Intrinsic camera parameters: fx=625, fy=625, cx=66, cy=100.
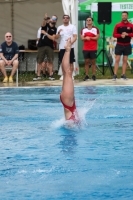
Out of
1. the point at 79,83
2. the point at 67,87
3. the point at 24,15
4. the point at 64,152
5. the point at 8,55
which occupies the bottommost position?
the point at 64,152

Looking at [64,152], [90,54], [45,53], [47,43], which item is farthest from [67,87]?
[45,53]

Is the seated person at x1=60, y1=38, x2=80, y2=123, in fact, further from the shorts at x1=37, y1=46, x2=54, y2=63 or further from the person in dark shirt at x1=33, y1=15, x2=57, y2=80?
the shorts at x1=37, y1=46, x2=54, y2=63

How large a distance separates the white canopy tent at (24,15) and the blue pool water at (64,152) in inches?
354

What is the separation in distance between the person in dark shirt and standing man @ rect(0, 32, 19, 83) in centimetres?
107

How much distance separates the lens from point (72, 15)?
18.2 m

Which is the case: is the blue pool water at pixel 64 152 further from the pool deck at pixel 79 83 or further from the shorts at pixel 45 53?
the shorts at pixel 45 53

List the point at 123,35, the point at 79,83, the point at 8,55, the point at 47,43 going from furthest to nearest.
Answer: the point at 47,43, the point at 8,55, the point at 123,35, the point at 79,83

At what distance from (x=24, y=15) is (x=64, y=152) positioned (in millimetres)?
14560

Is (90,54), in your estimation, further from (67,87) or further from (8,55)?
(67,87)

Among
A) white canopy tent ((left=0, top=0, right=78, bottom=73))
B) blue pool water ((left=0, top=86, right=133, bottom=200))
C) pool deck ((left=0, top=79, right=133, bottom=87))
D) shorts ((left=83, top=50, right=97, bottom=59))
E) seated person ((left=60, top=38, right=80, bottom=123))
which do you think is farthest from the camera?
white canopy tent ((left=0, top=0, right=78, bottom=73))

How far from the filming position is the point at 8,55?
17453mm

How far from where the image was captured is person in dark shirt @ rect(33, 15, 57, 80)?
1803 centimetres

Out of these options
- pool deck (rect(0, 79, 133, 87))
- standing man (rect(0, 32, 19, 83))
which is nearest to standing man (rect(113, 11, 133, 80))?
pool deck (rect(0, 79, 133, 87))

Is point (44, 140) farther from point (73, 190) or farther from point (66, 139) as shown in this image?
point (73, 190)
